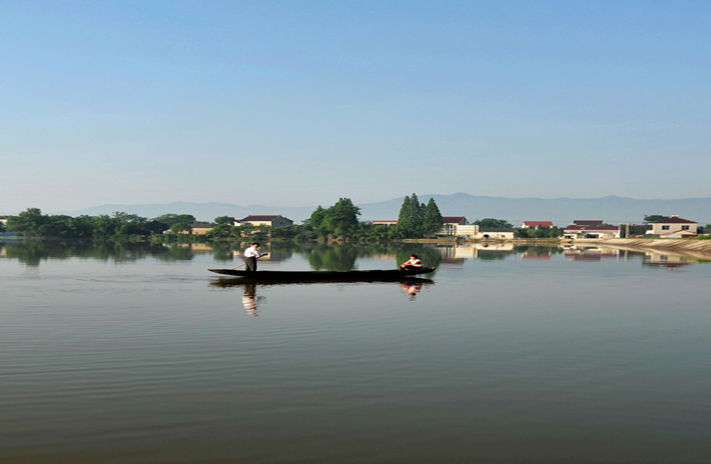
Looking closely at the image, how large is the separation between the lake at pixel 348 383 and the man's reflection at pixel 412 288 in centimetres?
353

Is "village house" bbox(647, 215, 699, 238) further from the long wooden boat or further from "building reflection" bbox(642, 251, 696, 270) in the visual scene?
the long wooden boat

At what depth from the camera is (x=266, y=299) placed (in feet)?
71.6

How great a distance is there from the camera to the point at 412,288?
88.2 feet

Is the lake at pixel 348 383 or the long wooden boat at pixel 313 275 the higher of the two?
the long wooden boat at pixel 313 275

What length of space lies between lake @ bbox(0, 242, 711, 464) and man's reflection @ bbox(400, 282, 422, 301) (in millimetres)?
3530

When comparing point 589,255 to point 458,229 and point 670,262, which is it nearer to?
point 670,262

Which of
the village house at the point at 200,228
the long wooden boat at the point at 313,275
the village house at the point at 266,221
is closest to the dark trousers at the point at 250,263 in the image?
the long wooden boat at the point at 313,275

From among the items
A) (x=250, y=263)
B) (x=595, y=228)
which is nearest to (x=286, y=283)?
(x=250, y=263)

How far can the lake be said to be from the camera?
7.28 meters

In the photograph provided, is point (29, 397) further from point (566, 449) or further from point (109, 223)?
point (109, 223)

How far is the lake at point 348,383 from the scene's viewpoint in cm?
728

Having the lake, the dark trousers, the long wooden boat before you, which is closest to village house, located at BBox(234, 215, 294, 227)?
the dark trousers

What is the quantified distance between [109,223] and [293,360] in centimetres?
13886

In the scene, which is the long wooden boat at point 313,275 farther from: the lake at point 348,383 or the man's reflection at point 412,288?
the lake at point 348,383
